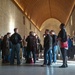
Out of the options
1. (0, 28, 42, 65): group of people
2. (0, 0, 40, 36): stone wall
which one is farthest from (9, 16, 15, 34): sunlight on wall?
(0, 28, 42, 65): group of people

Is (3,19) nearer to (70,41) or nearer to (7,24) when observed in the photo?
(7,24)

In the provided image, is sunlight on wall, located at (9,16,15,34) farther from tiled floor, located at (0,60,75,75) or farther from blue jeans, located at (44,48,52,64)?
tiled floor, located at (0,60,75,75)

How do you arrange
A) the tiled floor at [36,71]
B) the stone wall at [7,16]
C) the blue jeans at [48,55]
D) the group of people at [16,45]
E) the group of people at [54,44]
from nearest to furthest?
the tiled floor at [36,71], the group of people at [54,44], the blue jeans at [48,55], the group of people at [16,45], the stone wall at [7,16]

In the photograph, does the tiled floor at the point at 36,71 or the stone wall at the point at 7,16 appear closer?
the tiled floor at the point at 36,71

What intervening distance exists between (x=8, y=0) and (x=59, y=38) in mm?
13074

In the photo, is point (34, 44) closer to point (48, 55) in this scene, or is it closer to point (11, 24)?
point (48, 55)

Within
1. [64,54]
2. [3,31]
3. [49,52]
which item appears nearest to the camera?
[64,54]

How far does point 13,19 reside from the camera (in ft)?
82.7

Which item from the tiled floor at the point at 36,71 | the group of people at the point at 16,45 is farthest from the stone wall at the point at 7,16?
the tiled floor at the point at 36,71

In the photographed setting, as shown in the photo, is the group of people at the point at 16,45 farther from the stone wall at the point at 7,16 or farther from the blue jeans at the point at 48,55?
the stone wall at the point at 7,16

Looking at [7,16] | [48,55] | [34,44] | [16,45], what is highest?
[7,16]

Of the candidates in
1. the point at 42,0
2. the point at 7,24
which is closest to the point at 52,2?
the point at 42,0

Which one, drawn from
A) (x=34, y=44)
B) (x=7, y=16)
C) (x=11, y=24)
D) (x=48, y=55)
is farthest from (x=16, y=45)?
(x=11, y=24)

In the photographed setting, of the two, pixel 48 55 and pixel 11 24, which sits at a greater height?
pixel 11 24
